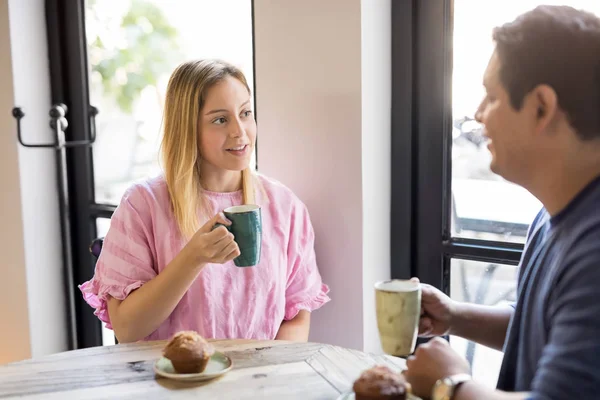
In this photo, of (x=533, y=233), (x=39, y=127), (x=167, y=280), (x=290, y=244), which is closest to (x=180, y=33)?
(x=39, y=127)

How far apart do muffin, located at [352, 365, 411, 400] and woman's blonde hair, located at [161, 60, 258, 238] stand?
0.77m

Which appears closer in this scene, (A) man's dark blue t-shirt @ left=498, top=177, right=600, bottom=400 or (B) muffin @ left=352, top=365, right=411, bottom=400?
(A) man's dark blue t-shirt @ left=498, top=177, right=600, bottom=400

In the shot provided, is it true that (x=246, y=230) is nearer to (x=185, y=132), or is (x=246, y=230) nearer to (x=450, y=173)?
(x=185, y=132)

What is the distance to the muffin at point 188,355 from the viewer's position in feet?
4.52

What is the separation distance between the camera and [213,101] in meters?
1.84

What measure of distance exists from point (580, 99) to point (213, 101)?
105 cm

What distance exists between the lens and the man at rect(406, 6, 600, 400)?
929 millimetres

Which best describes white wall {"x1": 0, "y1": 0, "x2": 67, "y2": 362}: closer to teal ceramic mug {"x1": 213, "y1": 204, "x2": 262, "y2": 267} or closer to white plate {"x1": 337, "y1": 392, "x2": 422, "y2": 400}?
teal ceramic mug {"x1": 213, "y1": 204, "x2": 262, "y2": 267}

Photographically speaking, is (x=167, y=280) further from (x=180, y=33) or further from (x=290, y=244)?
(x=180, y=33)

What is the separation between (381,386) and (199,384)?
380 millimetres

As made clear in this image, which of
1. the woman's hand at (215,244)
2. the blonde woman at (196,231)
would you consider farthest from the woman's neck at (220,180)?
the woman's hand at (215,244)

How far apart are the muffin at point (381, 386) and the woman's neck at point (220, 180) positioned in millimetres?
868

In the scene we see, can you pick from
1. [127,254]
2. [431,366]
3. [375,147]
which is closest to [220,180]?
[127,254]

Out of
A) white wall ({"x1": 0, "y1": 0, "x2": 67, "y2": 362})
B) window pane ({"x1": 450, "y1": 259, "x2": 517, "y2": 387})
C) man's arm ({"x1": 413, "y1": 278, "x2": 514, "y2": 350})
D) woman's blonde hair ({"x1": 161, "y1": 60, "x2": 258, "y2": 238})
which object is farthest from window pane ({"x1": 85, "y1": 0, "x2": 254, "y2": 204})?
man's arm ({"x1": 413, "y1": 278, "x2": 514, "y2": 350})
